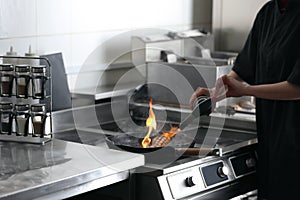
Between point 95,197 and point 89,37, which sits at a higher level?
point 89,37

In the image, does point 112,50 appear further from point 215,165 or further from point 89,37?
point 215,165

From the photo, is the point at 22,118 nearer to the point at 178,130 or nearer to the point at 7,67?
the point at 7,67

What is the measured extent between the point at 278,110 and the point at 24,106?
90 centimetres

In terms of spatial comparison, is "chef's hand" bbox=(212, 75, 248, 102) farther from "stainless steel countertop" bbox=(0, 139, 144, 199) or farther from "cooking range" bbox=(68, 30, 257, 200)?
"stainless steel countertop" bbox=(0, 139, 144, 199)

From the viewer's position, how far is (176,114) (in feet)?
8.94

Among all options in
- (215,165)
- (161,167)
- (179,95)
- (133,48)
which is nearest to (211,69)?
(179,95)

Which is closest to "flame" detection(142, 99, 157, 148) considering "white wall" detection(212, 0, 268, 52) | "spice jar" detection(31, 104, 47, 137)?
"spice jar" detection(31, 104, 47, 137)

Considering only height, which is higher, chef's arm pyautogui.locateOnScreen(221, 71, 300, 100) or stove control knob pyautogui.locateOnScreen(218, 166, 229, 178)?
chef's arm pyautogui.locateOnScreen(221, 71, 300, 100)

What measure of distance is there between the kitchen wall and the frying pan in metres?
0.48

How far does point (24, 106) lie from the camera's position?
2.12 meters

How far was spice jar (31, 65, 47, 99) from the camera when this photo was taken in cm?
212

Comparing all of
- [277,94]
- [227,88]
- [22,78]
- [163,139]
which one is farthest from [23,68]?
[277,94]

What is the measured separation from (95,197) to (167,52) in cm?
107

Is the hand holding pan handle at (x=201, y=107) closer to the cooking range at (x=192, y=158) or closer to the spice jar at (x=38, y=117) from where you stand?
the cooking range at (x=192, y=158)
